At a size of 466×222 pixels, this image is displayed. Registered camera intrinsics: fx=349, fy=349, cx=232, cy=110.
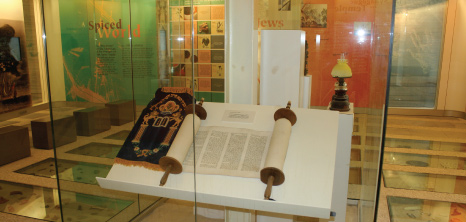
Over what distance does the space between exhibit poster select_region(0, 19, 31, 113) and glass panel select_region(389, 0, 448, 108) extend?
6950 millimetres

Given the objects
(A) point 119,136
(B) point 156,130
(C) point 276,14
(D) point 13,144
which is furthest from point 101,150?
(D) point 13,144

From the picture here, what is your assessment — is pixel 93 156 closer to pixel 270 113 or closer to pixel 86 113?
pixel 86 113

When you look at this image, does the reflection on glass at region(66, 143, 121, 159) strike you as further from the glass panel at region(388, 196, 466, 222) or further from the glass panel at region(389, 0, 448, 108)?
the glass panel at region(389, 0, 448, 108)

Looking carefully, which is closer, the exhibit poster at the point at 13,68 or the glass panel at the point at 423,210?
the glass panel at the point at 423,210

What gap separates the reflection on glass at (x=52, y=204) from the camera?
7.86ft

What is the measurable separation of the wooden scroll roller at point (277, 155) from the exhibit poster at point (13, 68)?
4568 millimetres

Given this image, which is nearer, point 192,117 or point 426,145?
point 192,117

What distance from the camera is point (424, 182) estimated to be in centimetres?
389

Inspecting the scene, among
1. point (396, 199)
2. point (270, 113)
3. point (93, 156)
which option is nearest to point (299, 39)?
point (270, 113)

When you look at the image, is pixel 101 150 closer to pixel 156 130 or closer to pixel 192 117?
pixel 156 130

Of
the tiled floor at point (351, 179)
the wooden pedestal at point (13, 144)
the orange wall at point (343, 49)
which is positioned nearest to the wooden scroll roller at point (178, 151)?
the tiled floor at point (351, 179)

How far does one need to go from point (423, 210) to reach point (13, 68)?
5.26 metres

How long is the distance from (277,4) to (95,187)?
6.25 ft

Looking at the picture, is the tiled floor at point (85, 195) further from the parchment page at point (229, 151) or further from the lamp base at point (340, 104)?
the lamp base at point (340, 104)
